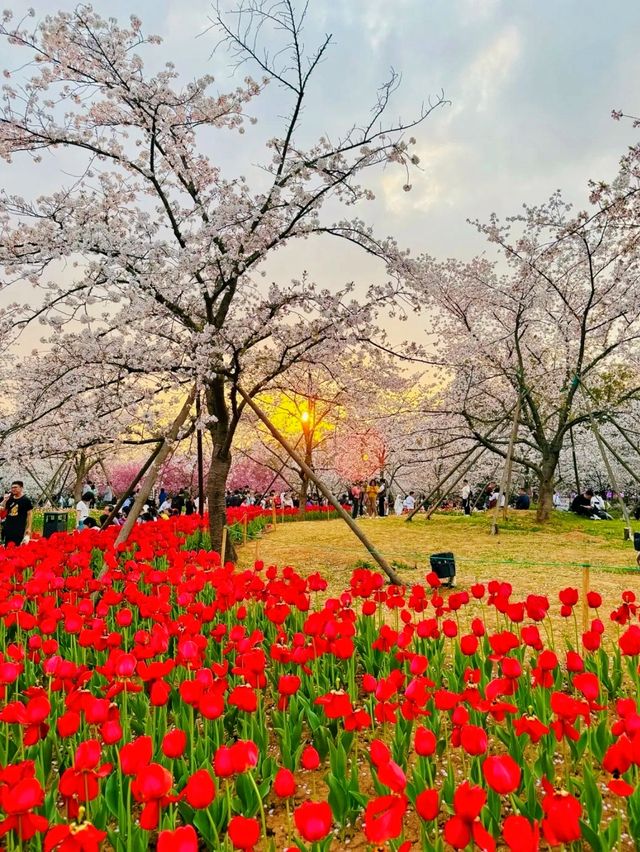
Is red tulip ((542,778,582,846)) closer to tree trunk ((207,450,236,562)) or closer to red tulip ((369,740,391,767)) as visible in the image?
red tulip ((369,740,391,767))

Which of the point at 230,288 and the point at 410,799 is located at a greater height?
the point at 230,288

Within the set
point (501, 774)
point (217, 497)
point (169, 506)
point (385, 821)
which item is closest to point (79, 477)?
point (169, 506)

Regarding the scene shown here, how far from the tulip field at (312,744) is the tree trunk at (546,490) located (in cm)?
1361

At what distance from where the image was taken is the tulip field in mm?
1803

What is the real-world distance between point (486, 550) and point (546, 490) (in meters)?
6.41

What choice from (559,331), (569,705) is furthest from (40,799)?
(559,331)

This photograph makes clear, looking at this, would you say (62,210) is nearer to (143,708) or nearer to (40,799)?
(143,708)

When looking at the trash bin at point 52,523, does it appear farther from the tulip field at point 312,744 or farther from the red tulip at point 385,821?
the red tulip at point 385,821

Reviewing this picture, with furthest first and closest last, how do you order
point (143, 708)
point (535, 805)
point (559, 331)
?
point (559, 331) < point (143, 708) < point (535, 805)

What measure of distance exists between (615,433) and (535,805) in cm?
3603

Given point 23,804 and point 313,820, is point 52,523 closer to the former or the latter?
point 23,804

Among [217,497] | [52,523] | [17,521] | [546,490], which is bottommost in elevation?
[52,523]

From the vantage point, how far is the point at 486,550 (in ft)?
41.8

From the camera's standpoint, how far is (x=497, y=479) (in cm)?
3975
